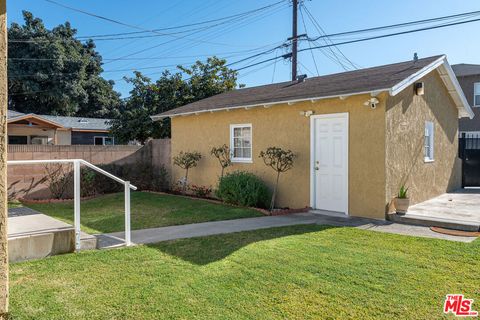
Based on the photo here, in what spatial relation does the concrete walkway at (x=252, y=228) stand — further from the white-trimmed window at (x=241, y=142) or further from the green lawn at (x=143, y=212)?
the white-trimmed window at (x=241, y=142)

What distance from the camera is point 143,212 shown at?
968 centimetres

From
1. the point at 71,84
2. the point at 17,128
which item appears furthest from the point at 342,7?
the point at 71,84

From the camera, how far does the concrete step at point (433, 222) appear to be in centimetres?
731

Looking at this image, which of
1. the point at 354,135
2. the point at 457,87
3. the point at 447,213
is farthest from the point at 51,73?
the point at 447,213

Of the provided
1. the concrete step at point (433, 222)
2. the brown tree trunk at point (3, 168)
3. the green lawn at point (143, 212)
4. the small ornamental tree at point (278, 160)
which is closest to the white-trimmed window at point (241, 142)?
the small ornamental tree at point (278, 160)

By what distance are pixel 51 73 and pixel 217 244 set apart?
30502mm

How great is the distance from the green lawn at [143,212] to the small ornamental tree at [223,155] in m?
1.54

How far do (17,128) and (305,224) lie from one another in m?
18.2

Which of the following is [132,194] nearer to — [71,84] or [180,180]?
[180,180]

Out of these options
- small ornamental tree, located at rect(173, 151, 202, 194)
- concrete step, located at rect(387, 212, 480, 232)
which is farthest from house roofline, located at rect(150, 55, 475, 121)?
concrete step, located at rect(387, 212, 480, 232)

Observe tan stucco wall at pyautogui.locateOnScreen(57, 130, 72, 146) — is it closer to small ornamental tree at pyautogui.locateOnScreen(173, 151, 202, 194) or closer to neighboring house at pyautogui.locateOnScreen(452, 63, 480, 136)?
small ornamental tree at pyautogui.locateOnScreen(173, 151, 202, 194)

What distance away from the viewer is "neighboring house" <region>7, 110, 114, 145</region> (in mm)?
19938

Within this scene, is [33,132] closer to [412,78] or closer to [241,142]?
[241,142]

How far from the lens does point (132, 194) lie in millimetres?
13375
